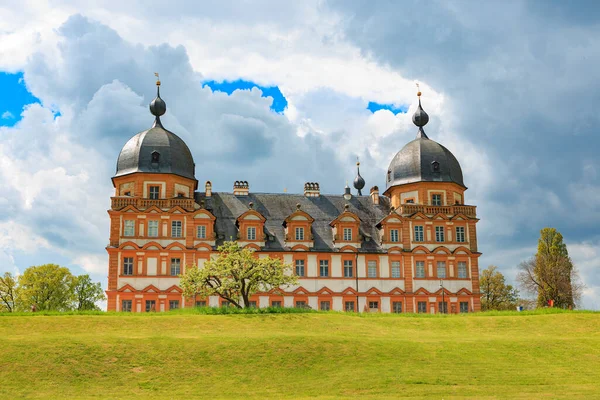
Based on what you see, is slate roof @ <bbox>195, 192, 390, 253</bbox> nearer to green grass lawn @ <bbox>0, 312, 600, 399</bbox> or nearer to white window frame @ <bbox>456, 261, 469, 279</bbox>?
white window frame @ <bbox>456, 261, 469, 279</bbox>

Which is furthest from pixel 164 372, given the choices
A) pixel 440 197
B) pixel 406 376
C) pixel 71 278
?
pixel 71 278

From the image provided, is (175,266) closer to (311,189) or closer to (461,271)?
(311,189)

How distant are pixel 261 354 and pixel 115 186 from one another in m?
38.6

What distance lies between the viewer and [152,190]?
6819cm

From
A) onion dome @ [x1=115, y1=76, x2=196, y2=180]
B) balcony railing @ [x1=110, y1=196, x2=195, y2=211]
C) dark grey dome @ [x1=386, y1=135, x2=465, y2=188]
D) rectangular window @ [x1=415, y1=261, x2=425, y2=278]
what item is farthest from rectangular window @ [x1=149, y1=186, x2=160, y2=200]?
rectangular window @ [x1=415, y1=261, x2=425, y2=278]

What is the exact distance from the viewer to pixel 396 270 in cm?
6938

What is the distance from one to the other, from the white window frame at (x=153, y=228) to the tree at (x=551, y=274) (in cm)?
4291

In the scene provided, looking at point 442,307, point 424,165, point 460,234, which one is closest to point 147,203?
point 424,165

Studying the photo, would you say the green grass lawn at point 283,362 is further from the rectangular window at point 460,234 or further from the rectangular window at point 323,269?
the rectangular window at point 460,234

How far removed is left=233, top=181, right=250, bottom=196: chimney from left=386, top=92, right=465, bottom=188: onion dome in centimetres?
1447

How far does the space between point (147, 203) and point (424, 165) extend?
27.0 m

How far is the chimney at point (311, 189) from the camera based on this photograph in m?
75.8

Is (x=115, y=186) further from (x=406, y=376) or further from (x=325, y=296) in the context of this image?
(x=406, y=376)

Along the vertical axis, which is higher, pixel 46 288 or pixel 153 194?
pixel 153 194
